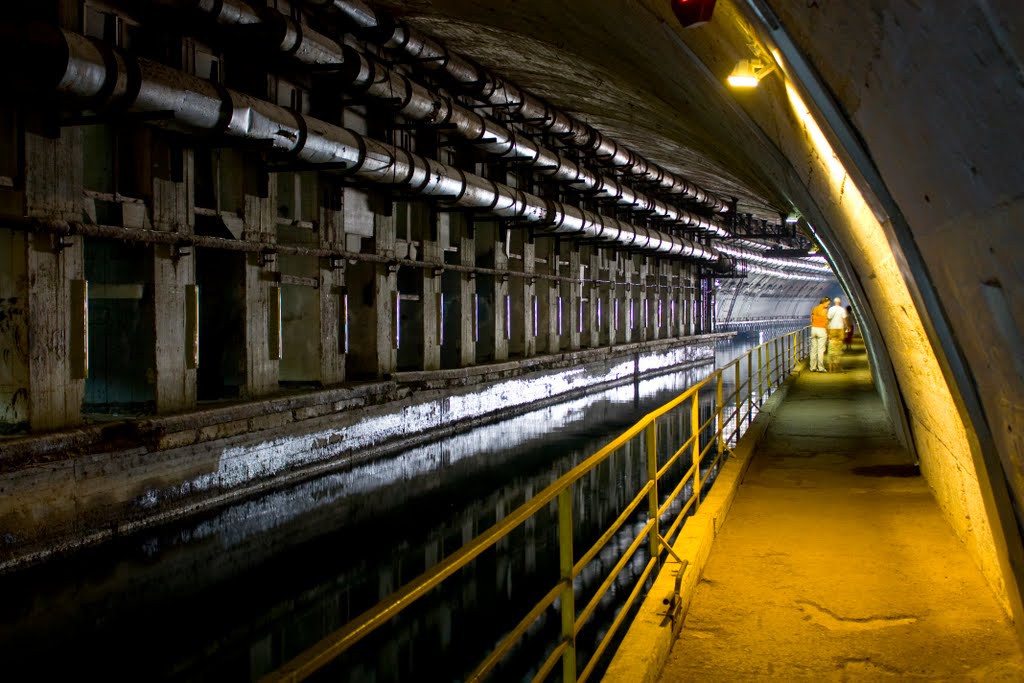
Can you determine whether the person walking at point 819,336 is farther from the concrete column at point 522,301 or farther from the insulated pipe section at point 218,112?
the insulated pipe section at point 218,112

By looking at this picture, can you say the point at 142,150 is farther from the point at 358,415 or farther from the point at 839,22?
the point at 839,22

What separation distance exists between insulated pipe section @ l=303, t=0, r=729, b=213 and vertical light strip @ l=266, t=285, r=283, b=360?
3.37 m

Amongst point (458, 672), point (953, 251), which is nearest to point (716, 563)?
point (458, 672)

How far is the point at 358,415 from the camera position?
37.1ft

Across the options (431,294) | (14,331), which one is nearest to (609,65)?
(431,294)

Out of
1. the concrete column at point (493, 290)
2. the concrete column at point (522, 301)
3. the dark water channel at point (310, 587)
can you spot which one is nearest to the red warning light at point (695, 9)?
the dark water channel at point (310, 587)

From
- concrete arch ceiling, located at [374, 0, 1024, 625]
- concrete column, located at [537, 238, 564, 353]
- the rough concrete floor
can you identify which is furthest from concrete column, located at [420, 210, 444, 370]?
concrete arch ceiling, located at [374, 0, 1024, 625]

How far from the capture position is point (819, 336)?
62.1 ft

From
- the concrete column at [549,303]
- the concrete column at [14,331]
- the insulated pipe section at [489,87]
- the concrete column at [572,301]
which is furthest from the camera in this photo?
the concrete column at [572,301]

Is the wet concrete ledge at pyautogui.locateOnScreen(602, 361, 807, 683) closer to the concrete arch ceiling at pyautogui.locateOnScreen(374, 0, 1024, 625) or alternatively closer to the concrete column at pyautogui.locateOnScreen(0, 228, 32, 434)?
the concrete arch ceiling at pyautogui.locateOnScreen(374, 0, 1024, 625)

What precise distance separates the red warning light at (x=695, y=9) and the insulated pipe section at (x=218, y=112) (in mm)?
4898

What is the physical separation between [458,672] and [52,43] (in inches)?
212

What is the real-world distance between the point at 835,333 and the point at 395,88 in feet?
38.6

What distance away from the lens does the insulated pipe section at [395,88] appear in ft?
29.1
